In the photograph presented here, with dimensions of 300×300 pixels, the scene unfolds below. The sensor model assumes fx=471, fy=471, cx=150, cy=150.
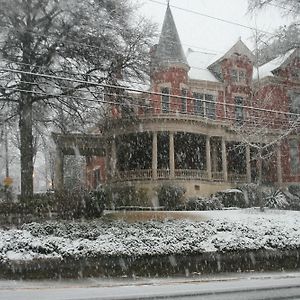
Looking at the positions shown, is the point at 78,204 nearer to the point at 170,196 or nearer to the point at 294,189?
the point at 170,196

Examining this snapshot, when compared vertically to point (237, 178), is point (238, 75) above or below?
above

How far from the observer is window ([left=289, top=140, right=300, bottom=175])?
37031 millimetres

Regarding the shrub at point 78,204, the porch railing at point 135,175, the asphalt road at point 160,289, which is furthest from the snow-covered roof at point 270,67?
the asphalt road at point 160,289

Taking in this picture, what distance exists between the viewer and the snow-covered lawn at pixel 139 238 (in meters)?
14.1

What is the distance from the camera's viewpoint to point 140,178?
29328 millimetres

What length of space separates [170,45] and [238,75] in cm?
704

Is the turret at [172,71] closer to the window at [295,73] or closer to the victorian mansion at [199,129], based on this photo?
the victorian mansion at [199,129]

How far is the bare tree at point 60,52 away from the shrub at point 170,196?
6.33 meters

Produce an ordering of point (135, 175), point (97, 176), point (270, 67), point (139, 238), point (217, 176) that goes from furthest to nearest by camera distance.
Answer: point (97, 176), point (270, 67), point (217, 176), point (135, 175), point (139, 238)

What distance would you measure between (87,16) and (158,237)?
12470 mm

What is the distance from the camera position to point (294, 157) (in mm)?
37750

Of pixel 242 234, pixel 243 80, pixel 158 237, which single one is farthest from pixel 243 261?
pixel 243 80

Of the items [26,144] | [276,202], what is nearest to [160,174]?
[276,202]

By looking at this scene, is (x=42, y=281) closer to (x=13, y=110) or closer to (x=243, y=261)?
(x=243, y=261)
